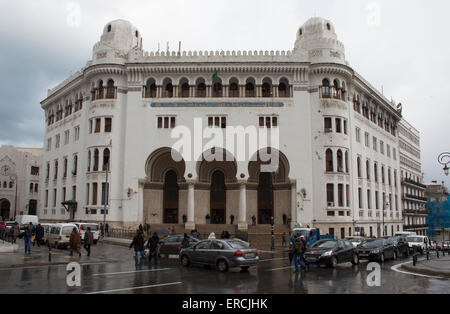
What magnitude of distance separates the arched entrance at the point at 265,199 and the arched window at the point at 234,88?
938 cm

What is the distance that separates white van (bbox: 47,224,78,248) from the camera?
26172 millimetres

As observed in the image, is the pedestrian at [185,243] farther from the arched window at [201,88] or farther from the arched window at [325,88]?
the arched window at [325,88]

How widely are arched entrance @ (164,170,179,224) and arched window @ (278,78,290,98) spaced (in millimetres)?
15030

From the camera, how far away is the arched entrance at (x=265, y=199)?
4194cm

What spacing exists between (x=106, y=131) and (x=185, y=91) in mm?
9639

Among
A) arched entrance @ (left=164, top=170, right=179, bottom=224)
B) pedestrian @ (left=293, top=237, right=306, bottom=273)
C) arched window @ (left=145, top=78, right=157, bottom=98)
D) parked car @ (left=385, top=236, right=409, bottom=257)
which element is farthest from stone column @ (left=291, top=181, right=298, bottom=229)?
pedestrian @ (left=293, top=237, right=306, bottom=273)

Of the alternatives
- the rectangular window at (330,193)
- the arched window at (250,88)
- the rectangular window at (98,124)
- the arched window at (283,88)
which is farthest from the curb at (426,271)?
the rectangular window at (98,124)

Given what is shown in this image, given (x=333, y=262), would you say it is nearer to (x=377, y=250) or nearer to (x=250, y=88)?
(x=377, y=250)

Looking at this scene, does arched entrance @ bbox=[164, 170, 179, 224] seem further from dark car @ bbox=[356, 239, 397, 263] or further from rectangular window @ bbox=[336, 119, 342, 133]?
dark car @ bbox=[356, 239, 397, 263]

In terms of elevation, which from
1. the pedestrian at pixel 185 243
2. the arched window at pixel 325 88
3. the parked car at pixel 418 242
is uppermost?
the arched window at pixel 325 88

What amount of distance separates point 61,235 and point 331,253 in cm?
1851

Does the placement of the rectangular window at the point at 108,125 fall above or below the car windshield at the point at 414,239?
above
